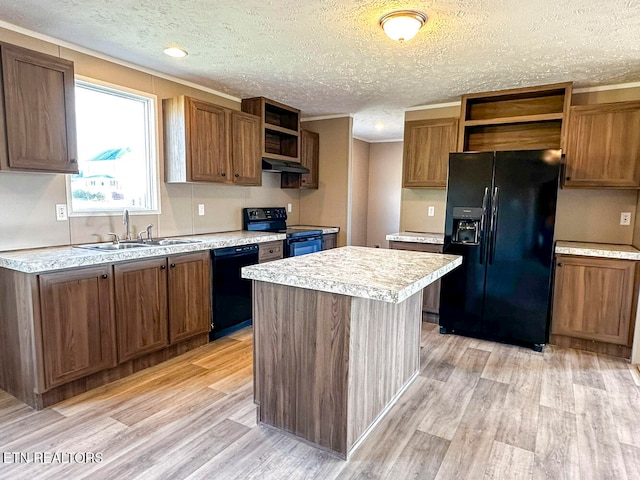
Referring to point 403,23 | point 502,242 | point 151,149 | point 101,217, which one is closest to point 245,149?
point 151,149

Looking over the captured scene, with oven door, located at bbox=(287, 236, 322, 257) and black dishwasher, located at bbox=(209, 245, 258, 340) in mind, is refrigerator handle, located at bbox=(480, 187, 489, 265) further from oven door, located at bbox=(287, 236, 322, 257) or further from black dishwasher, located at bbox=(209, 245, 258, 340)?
black dishwasher, located at bbox=(209, 245, 258, 340)

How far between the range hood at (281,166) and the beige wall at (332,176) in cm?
61

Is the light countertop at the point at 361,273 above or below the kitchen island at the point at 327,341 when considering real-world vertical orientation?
above

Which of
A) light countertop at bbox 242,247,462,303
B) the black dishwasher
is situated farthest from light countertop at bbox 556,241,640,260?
the black dishwasher

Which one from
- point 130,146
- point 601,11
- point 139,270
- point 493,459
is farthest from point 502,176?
point 130,146

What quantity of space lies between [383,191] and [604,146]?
4123 millimetres

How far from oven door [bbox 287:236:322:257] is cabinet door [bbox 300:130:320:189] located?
0.87 metres

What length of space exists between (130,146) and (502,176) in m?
3.24

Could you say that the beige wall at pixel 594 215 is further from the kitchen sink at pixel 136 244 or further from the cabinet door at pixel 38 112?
the cabinet door at pixel 38 112

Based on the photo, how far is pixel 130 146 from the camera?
3338 millimetres

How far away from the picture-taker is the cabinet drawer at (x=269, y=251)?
380cm

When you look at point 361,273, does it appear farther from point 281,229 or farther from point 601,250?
point 281,229

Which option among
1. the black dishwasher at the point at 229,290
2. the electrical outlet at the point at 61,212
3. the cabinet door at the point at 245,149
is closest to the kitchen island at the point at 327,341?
the black dishwasher at the point at 229,290

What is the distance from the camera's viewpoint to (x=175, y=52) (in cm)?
284
